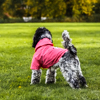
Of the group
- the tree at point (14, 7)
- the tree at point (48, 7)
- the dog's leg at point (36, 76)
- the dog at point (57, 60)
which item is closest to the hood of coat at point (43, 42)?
the dog at point (57, 60)

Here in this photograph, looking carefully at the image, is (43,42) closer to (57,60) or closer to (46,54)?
(46,54)

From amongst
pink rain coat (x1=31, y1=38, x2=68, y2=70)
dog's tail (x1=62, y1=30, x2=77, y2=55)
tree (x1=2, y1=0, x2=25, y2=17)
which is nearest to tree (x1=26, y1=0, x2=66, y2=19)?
tree (x1=2, y1=0, x2=25, y2=17)

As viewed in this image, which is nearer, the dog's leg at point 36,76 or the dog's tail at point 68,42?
the dog's tail at point 68,42

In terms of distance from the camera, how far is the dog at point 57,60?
14.7ft

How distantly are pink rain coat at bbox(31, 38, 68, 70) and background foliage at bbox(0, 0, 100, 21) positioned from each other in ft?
133

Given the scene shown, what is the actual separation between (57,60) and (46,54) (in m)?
0.29

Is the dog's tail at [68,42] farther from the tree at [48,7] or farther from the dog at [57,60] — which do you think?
the tree at [48,7]

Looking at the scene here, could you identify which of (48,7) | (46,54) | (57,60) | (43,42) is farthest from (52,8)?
(57,60)

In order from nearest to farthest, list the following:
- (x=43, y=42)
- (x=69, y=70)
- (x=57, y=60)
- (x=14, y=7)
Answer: (x=69, y=70)
(x=57, y=60)
(x=43, y=42)
(x=14, y=7)

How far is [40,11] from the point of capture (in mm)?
48625

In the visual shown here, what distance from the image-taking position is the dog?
4473mm

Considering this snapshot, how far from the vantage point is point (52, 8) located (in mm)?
46156

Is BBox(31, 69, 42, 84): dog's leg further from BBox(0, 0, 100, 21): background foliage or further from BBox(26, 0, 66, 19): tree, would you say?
BBox(26, 0, 66, 19): tree

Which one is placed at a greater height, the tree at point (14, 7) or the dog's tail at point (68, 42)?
the dog's tail at point (68, 42)
